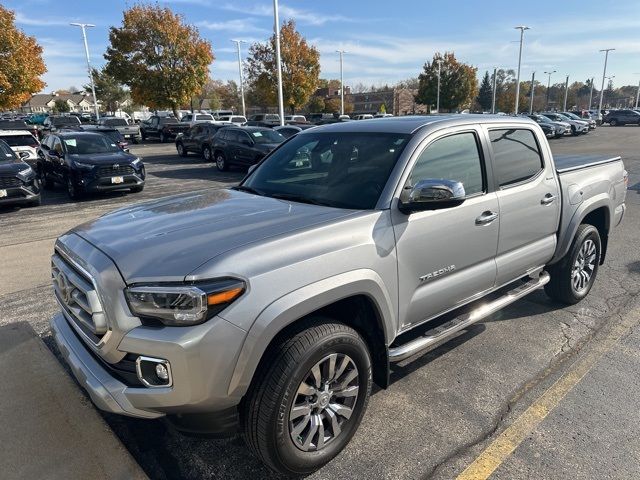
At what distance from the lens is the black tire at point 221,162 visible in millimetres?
17391

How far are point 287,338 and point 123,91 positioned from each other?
95432mm

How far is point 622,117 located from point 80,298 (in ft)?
198

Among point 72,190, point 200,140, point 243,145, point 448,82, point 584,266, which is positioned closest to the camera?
point 584,266

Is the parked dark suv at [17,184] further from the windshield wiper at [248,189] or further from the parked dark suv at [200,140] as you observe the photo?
the parked dark suv at [200,140]

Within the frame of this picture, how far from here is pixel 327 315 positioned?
106 inches

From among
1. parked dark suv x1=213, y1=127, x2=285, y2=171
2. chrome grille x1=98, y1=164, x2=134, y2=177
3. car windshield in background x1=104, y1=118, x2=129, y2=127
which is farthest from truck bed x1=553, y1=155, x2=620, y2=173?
car windshield in background x1=104, y1=118, x2=129, y2=127

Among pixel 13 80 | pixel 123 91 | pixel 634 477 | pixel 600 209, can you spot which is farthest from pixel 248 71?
pixel 123 91

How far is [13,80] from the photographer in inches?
981

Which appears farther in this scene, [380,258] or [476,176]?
[476,176]

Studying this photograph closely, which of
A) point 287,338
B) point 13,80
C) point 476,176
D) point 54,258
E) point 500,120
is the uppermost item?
point 13,80

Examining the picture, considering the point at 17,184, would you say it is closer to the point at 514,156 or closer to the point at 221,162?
the point at 221,162

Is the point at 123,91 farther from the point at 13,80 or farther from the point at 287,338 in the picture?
the point at 287,338

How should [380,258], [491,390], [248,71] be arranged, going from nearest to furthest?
[380,258], [491,390], [248,71]

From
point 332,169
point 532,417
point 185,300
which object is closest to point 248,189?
point 332,169
